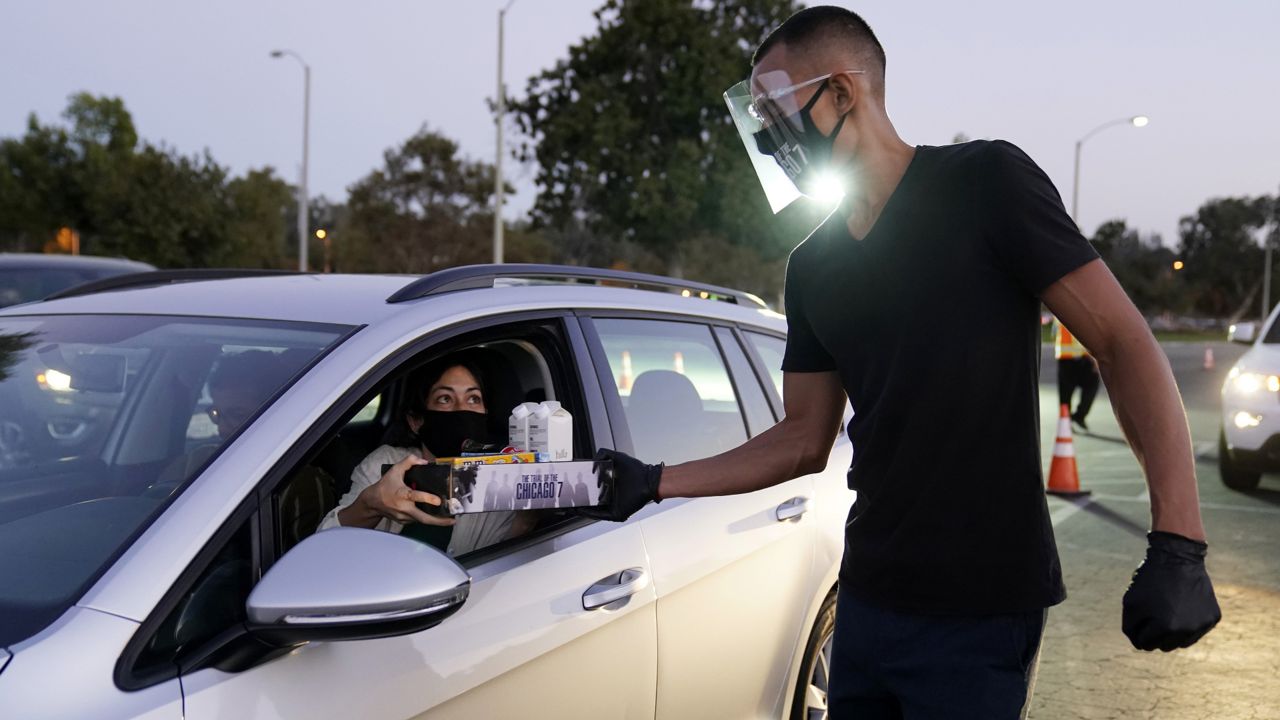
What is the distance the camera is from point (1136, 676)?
5012mm

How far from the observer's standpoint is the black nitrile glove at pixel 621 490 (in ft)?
7.66

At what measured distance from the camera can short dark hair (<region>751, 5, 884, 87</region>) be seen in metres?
2.22

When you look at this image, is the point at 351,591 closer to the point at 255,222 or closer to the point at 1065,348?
the point at 1065,348

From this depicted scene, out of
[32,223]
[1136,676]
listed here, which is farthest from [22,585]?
[32,223]

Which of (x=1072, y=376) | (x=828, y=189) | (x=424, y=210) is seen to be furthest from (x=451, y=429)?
(x=424, y=210)

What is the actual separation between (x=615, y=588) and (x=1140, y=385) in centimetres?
123

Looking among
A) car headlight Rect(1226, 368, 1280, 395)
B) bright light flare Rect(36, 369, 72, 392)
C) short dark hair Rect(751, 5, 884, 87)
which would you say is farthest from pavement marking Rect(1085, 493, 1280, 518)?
bright light flare Rect(36, 369, 72, 392)

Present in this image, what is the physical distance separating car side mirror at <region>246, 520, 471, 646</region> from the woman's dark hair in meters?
1.06

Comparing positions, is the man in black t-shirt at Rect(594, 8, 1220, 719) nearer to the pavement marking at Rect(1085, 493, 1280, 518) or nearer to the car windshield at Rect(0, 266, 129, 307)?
the car windshield at Rect(0, 266, 129, 307)

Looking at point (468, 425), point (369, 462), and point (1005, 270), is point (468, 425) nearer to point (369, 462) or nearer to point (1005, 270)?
point (369, 462)

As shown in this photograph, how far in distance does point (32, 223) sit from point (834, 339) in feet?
204

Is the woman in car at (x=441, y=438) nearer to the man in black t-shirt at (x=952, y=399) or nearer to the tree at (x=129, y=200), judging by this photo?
the man in black t-shirt at (x=952, y=399)

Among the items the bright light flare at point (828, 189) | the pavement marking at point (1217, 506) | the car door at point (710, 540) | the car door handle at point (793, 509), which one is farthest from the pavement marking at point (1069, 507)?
the bright light flare at point (828, 189)

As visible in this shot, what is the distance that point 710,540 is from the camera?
3.01 m
